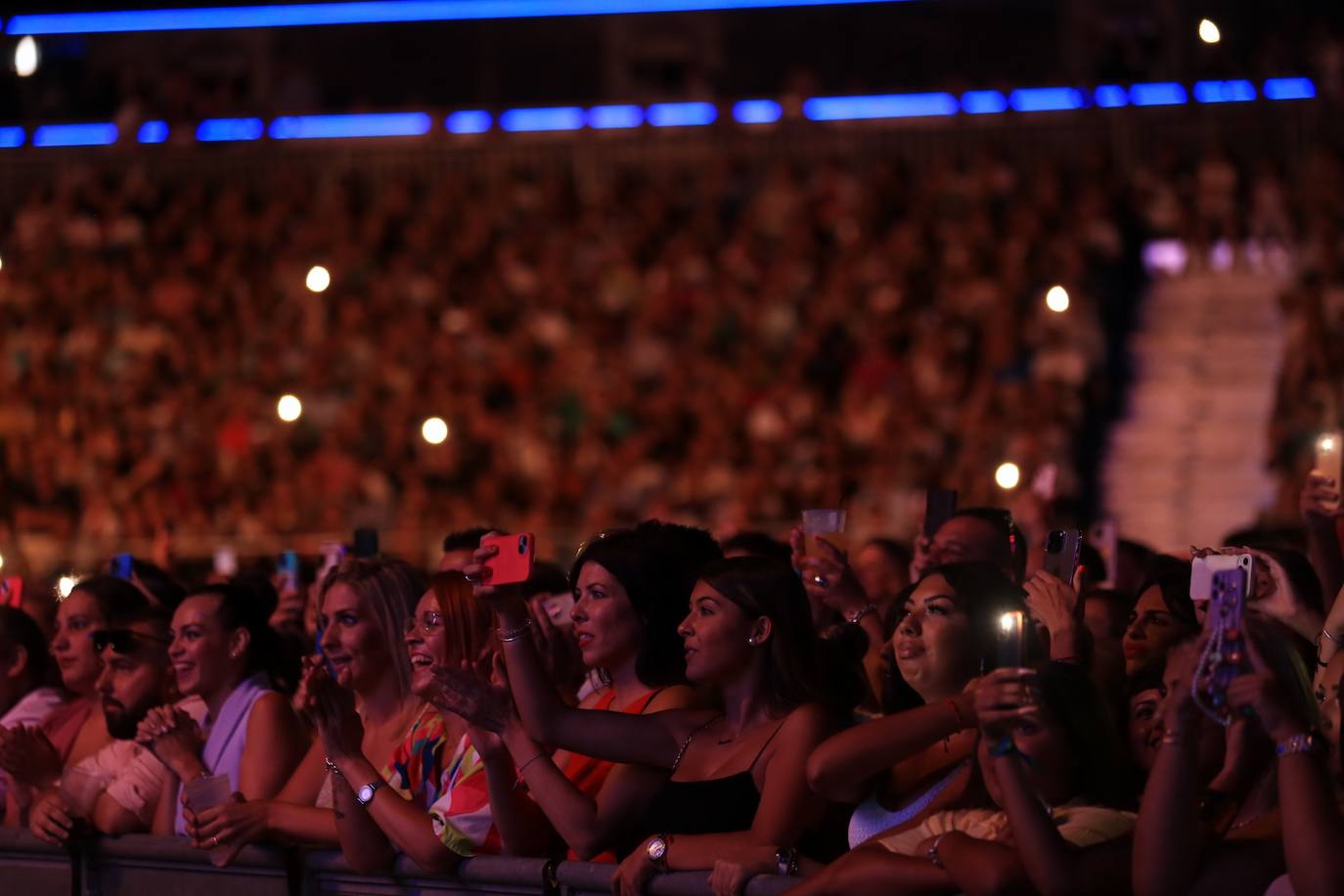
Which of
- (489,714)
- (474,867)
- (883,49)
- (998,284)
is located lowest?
(474,867)

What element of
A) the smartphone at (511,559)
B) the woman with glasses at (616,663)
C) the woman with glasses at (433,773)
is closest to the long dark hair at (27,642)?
the woman with glasses at (433,773)

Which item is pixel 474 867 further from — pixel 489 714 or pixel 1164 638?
pixel 1164 638

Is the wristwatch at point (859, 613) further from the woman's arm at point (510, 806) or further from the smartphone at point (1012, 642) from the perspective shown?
the smartphone at point (1012, 642)

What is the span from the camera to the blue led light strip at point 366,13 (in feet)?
47.5

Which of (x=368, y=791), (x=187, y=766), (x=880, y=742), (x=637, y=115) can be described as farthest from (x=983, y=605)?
(x=637, y=115)

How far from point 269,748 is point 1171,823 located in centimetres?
238

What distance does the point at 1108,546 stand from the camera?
562cm

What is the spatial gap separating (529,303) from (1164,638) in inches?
379

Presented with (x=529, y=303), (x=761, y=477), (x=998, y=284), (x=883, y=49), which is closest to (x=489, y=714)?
(x=761, y=477)

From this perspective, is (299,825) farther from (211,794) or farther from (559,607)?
(559,607)

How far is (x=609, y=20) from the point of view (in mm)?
15867

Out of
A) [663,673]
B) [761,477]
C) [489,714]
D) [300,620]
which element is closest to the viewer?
[489,714]

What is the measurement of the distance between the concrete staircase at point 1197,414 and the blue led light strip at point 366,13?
3154mm

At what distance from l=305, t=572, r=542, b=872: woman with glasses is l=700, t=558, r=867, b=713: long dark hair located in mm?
515
